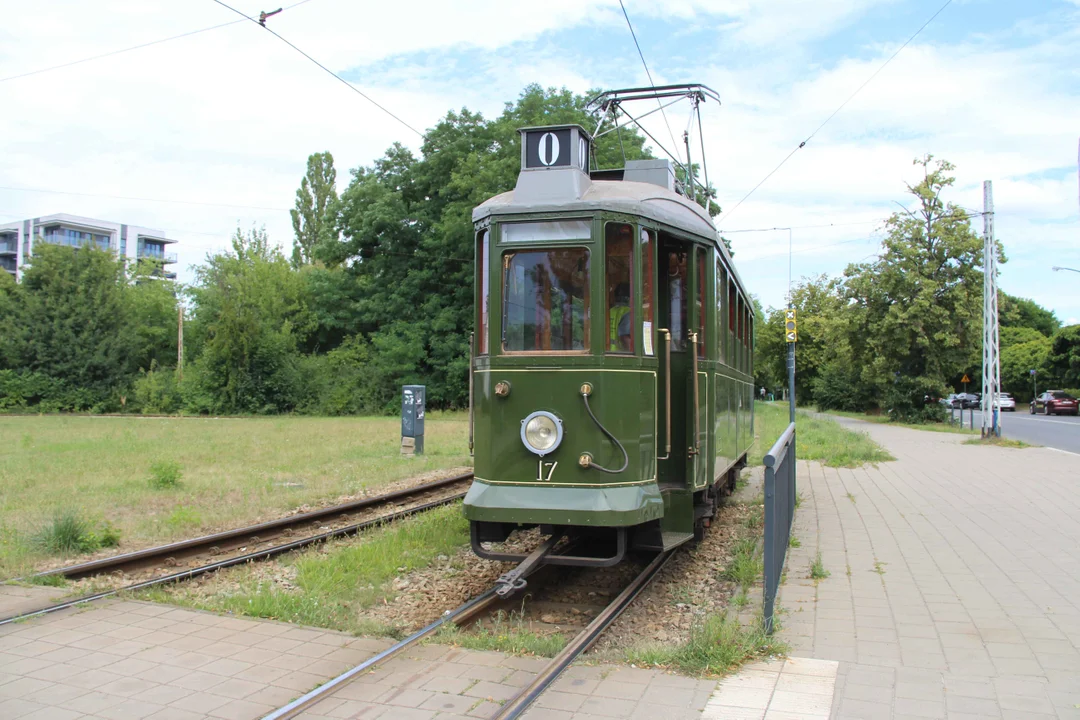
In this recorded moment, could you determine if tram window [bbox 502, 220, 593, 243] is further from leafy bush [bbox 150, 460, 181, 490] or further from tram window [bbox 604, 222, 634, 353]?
leafy bush [bbox 150, 460, 181, 490]

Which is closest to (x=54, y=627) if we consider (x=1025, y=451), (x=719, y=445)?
(x=719, y=445)

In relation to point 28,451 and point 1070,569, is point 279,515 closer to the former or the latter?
point 1070,569

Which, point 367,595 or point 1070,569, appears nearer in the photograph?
point 367,595

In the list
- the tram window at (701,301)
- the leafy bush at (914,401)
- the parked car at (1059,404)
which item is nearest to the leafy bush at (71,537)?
the tram window at (701,301)

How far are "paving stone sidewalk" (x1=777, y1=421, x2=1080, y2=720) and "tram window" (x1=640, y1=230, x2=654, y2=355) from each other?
220cm

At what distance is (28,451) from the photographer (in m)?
16.9

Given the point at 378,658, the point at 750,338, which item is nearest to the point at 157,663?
the point at 378,658

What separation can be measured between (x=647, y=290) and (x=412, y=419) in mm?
10943

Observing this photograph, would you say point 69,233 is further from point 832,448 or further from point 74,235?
point 832,448

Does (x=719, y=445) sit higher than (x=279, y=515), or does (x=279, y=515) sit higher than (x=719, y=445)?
(x=719, y=445)

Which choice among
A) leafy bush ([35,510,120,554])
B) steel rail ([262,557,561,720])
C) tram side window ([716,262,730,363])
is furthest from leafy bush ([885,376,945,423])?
leafy bush ([35,510,120,554])

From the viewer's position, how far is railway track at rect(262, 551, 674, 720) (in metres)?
4.03

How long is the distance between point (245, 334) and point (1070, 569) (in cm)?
3363

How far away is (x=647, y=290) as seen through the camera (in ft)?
20.6
